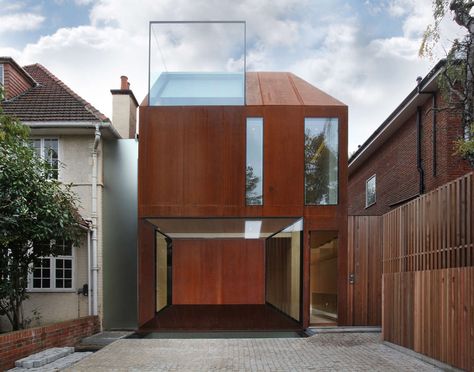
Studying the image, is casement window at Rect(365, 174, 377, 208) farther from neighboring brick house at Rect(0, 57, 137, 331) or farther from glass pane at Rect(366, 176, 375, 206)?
neighboring brick house at Rect(0, 57, 137, 331)

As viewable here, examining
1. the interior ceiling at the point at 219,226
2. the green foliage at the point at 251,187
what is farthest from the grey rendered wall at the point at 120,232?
the green foliage at the point at 251,187

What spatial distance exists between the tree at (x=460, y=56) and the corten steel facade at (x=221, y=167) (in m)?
3.38

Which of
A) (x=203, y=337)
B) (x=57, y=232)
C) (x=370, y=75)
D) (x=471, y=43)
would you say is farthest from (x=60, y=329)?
(x=370, y=75)

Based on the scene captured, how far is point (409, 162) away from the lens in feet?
44.4

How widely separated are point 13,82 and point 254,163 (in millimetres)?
7199

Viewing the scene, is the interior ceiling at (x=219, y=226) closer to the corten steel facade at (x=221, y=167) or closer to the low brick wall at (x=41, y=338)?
the corten steel facade at (x=221, y=167)

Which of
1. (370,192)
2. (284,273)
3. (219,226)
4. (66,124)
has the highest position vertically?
(66,124)

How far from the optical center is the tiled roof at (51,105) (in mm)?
11961

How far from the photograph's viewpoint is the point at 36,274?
38.4 feet

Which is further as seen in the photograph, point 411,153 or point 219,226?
point 411,153

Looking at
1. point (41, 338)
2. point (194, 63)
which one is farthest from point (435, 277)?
point (194, 63)

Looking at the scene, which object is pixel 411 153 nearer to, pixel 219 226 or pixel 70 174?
pixel 219 226

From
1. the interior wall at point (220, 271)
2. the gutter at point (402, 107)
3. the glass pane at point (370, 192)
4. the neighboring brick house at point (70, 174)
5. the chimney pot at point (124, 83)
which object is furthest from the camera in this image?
the glass pane at point (370, 192)

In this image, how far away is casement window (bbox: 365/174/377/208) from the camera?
17.0m
